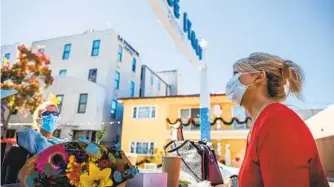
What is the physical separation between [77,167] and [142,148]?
1665 centimetres

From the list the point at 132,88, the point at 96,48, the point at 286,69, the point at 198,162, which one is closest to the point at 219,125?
the point at 132,88

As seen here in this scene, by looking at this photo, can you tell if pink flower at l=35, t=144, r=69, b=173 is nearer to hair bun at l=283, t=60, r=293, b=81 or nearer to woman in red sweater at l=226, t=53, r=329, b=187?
woman in red sweater at l=226, t=53, r=329, b=187

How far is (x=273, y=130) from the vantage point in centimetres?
100

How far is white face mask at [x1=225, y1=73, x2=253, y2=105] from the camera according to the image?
147 cm

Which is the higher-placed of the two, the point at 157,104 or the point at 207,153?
the point at 157,104

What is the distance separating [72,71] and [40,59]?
244 inches

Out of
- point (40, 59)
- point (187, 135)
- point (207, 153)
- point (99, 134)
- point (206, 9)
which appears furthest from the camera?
point (187, 135)

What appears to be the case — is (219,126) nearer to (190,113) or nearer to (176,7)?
(190,113)

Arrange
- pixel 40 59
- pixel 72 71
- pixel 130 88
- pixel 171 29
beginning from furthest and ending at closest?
1. pixel 130 88
2. pixel 72 71
3. pixel 40 59
4. pixel 171 29

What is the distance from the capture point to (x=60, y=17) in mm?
6785

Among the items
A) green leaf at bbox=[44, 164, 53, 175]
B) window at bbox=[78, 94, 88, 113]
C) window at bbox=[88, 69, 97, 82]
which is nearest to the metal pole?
green leaf at bbox=[44, 164, 53, 175]

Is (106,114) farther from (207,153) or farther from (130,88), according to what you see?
(207,153)

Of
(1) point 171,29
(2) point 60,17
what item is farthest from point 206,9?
(2) point 60,17

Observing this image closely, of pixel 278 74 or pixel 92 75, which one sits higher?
pixel 92 75
